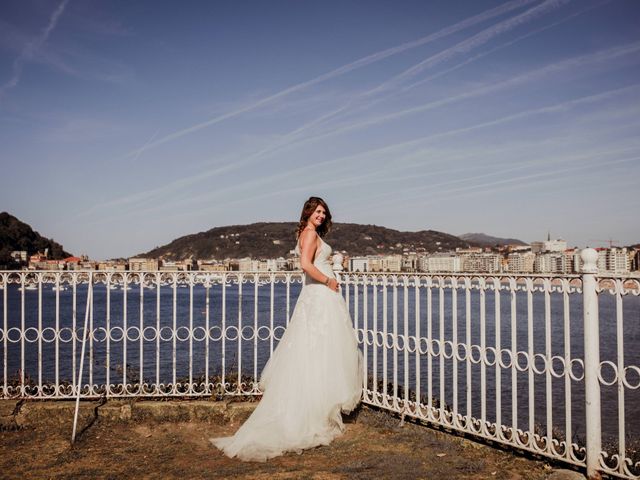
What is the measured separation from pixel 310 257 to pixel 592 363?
2.75m

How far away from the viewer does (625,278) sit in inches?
156

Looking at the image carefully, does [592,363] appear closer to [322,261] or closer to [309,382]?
[309,382]

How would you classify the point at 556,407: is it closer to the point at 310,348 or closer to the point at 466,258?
the point at 310,348

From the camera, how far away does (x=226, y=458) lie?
5.10m

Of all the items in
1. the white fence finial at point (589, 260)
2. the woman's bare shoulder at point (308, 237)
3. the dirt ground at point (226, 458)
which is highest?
the woman's bare shoulder at point (308, 237)

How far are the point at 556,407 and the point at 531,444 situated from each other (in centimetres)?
932

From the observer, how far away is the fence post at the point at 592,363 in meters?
4.35

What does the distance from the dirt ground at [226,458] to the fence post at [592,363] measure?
386mm

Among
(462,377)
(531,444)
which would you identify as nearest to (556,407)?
(462,377)

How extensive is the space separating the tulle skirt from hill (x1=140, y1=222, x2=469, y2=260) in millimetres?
114987

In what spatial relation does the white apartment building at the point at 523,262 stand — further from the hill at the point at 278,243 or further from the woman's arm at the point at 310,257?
the woman's arm at the point at 310,257

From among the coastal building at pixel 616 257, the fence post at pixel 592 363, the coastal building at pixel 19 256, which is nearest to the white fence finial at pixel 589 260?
the fence post at pixel 592 363

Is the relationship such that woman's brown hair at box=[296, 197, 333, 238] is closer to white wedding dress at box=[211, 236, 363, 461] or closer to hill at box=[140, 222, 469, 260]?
white wedding dress at box=[211, 236, 363, 461]

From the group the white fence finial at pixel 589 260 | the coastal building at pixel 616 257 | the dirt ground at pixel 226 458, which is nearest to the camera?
the white fence finial at pixel 589 260
